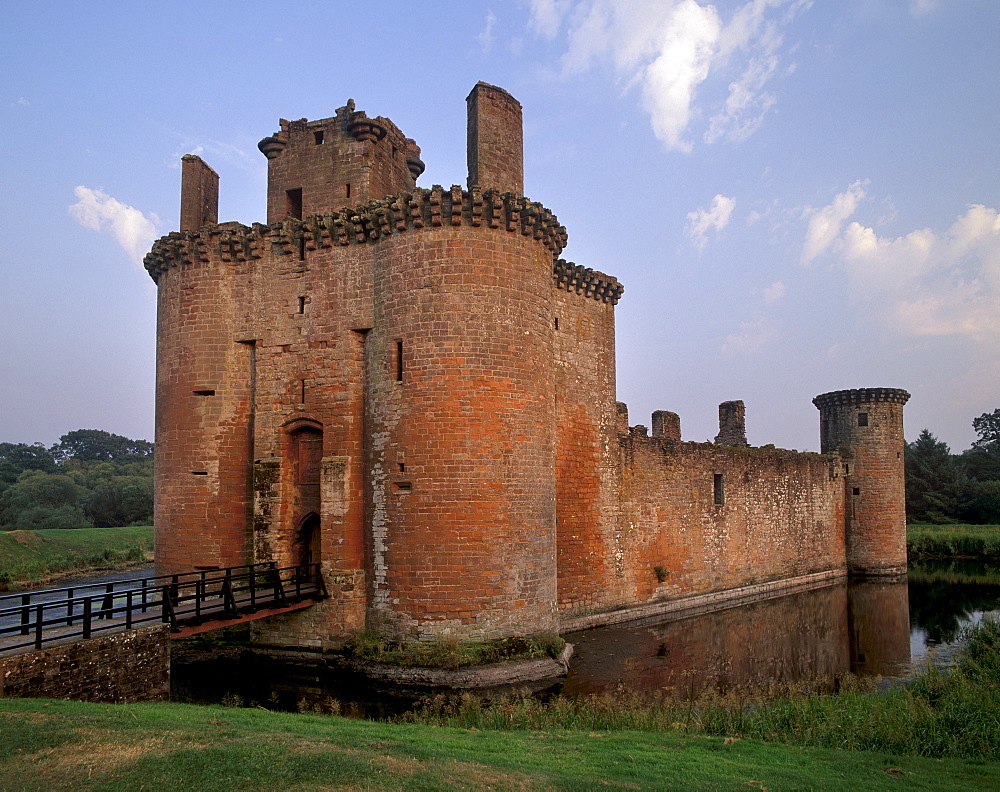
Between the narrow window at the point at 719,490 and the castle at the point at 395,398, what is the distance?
15.4 ft

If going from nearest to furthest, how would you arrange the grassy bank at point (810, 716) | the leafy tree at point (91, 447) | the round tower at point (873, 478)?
the grassy bank at point (810, 716) < the round tower at point (873, 478) < the leafy tree at point (91, 447)

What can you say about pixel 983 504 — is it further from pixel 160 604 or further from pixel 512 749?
pixel 160 604

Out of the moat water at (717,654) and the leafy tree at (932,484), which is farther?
the leafy tree at (932,484)

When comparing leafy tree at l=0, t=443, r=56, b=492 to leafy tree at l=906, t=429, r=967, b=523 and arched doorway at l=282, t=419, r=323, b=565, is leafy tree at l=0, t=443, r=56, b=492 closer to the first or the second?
arched doorway at l=282, t=419, r=323, b=565

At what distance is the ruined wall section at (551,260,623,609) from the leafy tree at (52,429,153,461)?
87.5 meters

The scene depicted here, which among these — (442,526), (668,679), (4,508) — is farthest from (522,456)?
(4,508)

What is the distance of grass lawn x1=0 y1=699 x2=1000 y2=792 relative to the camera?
256 inches

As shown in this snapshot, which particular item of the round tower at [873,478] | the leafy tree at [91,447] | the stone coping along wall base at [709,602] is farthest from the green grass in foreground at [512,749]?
the leafy tree at [91,447]

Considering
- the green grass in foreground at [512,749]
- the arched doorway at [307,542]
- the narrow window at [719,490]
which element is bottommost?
the green grass in foreground at [512,749]

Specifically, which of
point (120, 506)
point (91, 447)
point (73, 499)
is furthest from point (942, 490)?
point (91, 447)

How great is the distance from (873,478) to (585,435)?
19.6 metres

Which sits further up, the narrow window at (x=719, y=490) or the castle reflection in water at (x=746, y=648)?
the narrow window at (x=719, y=490)

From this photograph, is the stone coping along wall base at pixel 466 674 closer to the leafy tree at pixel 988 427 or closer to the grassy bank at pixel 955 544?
the grassy bank at pixel 955 544

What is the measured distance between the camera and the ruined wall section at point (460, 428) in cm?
1409
